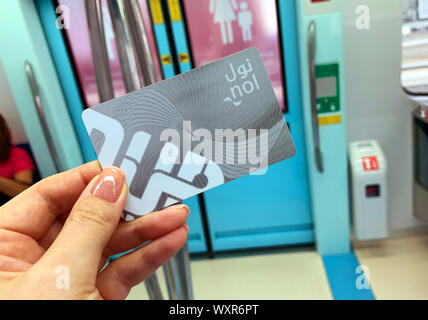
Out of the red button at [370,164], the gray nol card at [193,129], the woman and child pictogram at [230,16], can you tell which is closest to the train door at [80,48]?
the woman and child pictogram at [230,16]

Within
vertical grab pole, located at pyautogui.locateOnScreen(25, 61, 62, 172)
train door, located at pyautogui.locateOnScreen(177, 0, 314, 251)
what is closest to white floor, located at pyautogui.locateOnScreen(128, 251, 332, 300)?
train door, located at pyautogui.locateOnScreen(177, 0, 314, 251)

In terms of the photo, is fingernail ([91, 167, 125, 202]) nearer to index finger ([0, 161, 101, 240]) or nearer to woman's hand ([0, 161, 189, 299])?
woman's hand ([0, 161, 189, 299])

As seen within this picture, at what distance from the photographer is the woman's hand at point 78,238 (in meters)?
0.52

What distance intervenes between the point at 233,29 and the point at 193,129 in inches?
61.7

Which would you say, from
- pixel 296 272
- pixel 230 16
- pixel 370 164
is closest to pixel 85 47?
pixel 230 16

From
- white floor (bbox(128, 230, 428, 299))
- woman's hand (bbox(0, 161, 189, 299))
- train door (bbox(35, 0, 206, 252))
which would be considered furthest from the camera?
white floor (bbox(128, 230, 428, 299))

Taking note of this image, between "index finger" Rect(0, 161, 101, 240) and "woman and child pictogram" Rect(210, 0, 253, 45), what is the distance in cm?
149

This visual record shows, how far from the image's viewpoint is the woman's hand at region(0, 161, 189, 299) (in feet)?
1.69

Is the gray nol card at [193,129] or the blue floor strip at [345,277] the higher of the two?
the gray nol card at [193,129]

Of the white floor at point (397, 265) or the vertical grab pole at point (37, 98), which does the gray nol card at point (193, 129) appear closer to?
the vertical grab pole at point (37, 98)

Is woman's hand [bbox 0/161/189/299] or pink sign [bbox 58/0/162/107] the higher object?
pink sign [bbox 58/0/162/107]

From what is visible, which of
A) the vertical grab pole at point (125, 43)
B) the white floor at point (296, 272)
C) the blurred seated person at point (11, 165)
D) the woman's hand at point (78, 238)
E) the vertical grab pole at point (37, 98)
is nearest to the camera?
the woman's hand at point (78, 238)

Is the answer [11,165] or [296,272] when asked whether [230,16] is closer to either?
[11,165]

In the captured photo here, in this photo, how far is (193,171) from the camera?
2.10 feet
